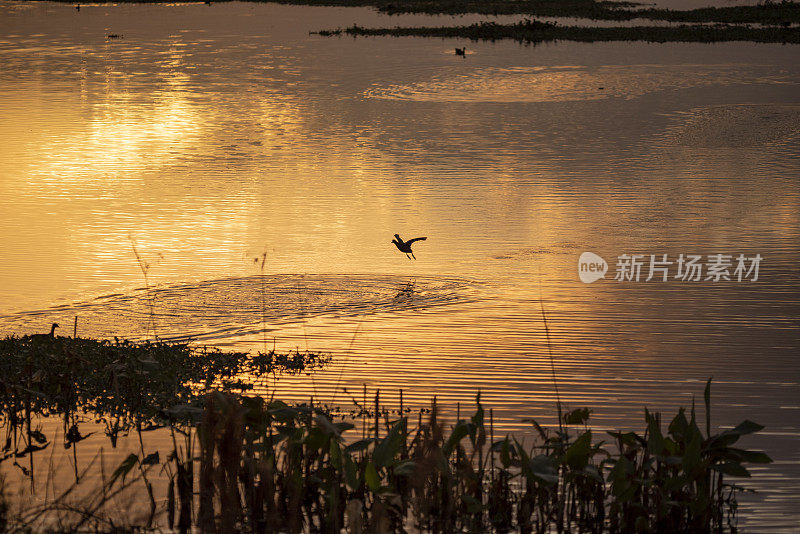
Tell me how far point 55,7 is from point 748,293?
50.3m

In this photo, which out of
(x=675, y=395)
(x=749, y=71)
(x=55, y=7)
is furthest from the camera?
(x=55, y=7)

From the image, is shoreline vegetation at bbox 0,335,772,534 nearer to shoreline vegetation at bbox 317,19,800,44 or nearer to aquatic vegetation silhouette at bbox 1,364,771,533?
aquatic vegetation silhouette at bbox 1,364,771,533

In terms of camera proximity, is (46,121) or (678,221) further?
(46,121)

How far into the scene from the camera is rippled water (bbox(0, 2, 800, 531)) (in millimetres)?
8008

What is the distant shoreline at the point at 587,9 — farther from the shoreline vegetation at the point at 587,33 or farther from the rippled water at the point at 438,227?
the rippled water at the point at 438,227

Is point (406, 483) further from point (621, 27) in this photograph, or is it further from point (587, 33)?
point (621, 27)

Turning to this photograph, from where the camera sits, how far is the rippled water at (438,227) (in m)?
8.01

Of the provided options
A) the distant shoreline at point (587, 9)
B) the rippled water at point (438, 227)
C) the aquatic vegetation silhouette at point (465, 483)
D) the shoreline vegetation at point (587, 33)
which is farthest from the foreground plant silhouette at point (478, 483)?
the distant shoreline at point (587, 9)

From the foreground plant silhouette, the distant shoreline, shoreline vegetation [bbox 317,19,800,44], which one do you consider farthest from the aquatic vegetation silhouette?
the distant shoreline

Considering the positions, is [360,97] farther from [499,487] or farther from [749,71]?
[499,487]

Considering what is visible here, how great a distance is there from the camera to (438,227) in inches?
482

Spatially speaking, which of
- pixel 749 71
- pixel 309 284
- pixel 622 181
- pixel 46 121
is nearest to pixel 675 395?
pixel 309 284

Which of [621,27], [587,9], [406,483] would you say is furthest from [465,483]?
[587,9]

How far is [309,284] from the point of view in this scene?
395 inches
